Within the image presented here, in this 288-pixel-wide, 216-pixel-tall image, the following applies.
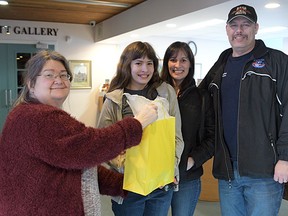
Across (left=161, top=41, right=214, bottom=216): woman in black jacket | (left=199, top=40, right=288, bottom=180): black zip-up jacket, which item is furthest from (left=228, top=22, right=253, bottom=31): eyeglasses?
(left=161, top=41, right=214, bottom=216): woman in black jacket

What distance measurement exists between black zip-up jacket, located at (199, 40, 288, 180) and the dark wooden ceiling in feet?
10.9

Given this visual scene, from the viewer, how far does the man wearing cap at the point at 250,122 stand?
1614 mm

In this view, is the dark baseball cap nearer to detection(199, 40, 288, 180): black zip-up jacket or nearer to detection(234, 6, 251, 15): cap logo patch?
detection(234, 6, 251, 15): cap logo patch

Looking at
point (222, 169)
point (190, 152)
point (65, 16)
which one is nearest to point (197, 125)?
point (190, 152)

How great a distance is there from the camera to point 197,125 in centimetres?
184

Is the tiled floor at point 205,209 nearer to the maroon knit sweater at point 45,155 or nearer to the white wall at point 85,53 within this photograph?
the maroon knit sweater at point 45,155

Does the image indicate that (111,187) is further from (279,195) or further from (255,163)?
(279,195)

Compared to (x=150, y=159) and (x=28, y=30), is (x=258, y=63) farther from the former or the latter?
(x=28, y=30)

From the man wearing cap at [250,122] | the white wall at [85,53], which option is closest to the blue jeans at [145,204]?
the man wearing cap at [250,122]

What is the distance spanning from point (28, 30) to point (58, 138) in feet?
18.9

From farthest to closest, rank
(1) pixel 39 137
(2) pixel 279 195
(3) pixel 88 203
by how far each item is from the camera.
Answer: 1. (2) pixel 279 195
2. (3) pixel 88 203
3. (1) pixel 39 137

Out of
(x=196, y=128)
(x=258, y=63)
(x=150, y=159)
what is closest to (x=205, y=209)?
(x=196, y=128)

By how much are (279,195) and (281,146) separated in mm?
320

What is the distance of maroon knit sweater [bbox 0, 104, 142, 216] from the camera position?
3.43 ft
